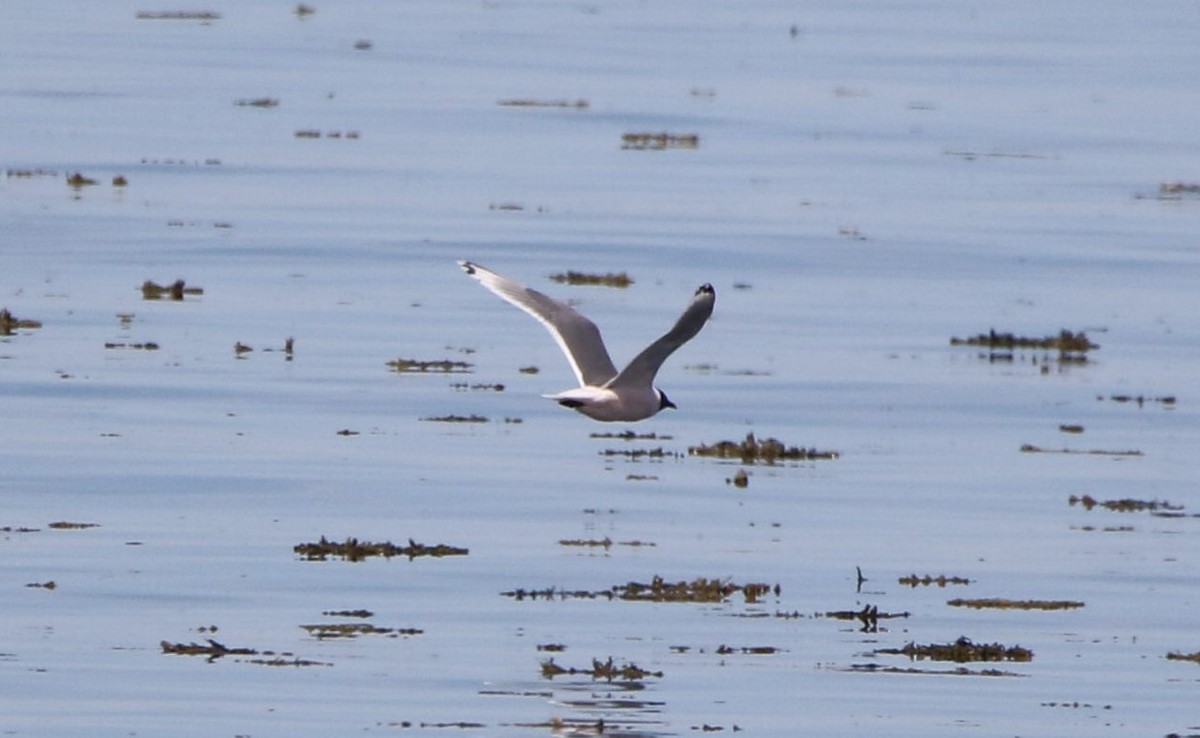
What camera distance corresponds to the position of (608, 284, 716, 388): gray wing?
1764 cm

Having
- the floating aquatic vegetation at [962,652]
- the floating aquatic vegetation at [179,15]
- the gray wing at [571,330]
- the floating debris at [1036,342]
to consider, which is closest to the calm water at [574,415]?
the floating aquatic vegetation at [962,652]

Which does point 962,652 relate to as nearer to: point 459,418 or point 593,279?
point 459,418

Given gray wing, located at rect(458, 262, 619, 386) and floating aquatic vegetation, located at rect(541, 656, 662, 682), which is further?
gray wing, located at rect(458, 262, 619, 386)

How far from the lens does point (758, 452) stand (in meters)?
25.1

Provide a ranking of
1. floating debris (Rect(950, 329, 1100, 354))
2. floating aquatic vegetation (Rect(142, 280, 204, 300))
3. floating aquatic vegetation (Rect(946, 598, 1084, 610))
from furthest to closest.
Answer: floating aquatic vegetation (Rect(142, 280, 204, 300))
floating debris (Rect(950, 329, 1100, 354))
floating aquatic vegetation (Rect(946, 598, 1084, 610))

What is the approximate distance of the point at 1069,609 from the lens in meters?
19.9

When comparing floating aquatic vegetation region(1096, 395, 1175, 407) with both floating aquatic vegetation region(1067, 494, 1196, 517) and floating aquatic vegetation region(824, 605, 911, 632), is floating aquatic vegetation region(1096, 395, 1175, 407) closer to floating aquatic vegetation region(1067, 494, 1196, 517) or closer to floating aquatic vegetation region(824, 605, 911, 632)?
floating aquatic vegetation region(1067, 494, 1196, 517)

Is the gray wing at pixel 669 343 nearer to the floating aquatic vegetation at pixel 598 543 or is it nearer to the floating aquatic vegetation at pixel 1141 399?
the floating aquatic vegetation at pixel 598 543

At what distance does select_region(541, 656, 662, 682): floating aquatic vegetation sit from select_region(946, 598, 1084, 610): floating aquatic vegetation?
128 inches

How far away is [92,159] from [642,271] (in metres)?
12.4

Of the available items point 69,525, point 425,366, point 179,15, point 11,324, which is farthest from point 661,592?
point 179,15

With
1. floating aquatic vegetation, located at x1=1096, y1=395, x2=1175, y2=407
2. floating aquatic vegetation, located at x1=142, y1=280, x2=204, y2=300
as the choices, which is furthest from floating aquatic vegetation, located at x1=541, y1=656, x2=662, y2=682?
floating aquatic vegetation, located at x1=142, y1=280, x2=204, y2=300

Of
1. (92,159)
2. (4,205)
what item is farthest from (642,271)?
(92,159)

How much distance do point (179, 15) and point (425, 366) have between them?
50.6 metres
